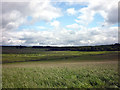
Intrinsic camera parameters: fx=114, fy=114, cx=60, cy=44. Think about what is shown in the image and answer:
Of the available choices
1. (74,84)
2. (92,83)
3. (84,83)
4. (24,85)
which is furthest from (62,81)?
(24,85)

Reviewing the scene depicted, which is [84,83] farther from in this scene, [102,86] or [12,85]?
[12,85]

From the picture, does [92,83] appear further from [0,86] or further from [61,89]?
[0,86]

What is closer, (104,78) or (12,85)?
(12,85)

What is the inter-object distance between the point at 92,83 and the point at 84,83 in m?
0.72

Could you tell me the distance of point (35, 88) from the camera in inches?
358

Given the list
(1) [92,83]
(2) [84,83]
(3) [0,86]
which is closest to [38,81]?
(3) [0,86]

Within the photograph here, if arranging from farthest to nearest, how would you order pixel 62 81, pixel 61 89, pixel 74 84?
pixel 62 81 < pixel 74 84 < pixel 61 89

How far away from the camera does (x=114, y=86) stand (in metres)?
8.95

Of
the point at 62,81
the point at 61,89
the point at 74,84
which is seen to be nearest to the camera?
the point at 61,89

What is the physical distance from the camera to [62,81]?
10289 mm

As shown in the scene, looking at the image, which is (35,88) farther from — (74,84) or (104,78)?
(104,78)

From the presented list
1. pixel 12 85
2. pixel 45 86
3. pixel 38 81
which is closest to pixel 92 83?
pixel 45 86

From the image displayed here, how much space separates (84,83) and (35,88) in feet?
13.6

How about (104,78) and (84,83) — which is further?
(104,78)
